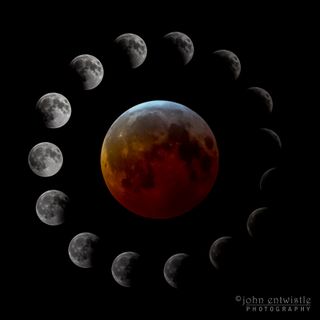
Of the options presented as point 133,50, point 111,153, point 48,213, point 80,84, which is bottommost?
point 48,213

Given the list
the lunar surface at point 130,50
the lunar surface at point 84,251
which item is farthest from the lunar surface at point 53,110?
the lunar surface at point 84,251

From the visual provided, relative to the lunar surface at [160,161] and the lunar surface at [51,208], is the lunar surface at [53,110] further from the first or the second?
the lunar surface at [51,208]

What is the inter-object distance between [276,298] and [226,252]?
1375 mm

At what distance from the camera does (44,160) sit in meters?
10.3

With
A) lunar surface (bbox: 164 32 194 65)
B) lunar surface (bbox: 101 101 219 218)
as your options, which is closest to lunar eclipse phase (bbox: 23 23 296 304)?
lunar surface (bbox: 101 101 219 218)

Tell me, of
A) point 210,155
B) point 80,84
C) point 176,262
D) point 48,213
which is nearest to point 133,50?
point 80,84

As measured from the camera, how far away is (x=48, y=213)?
10.2m

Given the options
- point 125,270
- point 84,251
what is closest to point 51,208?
point 84,251

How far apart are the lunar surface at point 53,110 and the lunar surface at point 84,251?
265 cm

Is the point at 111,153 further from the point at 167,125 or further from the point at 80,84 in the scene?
the point at 80,84

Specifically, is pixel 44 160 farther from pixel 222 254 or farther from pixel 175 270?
pixel 222 254

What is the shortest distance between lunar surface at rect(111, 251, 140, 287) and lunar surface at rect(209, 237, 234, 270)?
1663 millimetres

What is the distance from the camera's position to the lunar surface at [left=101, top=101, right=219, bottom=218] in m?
9.19

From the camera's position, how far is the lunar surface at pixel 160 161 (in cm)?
919
